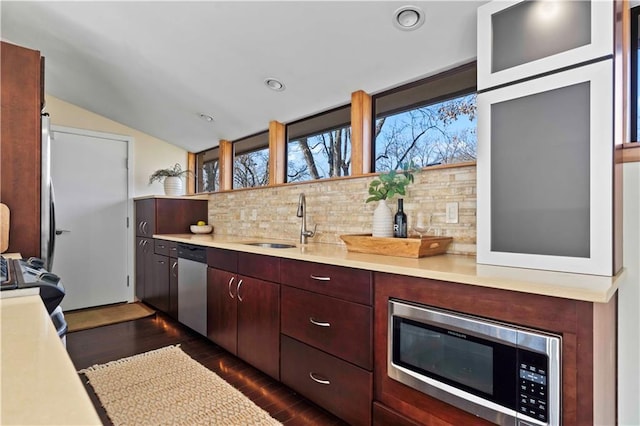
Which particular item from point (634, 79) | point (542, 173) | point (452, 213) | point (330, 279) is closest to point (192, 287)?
point (330, 279)

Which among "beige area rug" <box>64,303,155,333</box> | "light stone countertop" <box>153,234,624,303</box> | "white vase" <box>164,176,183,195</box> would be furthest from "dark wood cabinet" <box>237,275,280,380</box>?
"white vase" <box>164,176,183,195</box>

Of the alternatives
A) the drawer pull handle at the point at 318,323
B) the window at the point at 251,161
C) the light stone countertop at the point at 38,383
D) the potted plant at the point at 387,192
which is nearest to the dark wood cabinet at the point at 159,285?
the window at the point at 251,161

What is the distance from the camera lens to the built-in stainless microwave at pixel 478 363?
44.1 inches

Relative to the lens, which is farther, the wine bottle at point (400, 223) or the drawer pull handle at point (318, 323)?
the wine bottle at point (400, 223)

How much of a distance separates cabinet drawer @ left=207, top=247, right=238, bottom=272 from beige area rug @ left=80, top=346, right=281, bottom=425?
74 cm

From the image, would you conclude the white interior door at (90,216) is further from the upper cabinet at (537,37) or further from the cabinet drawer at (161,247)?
the upper cabinet at (537,37)

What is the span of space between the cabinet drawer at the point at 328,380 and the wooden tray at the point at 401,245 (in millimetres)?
628

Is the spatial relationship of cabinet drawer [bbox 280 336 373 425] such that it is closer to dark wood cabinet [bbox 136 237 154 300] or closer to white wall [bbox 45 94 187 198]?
dark wood cabinet [bbox 136 237 154 300]

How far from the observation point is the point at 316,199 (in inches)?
113

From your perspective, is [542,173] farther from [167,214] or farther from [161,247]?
[167,214]

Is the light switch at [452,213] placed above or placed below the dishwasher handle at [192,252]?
above

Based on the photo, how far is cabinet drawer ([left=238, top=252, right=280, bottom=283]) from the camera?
2.20 m

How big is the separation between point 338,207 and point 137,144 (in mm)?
3279

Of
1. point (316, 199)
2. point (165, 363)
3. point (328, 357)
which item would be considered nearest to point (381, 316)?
point (328, 357)
